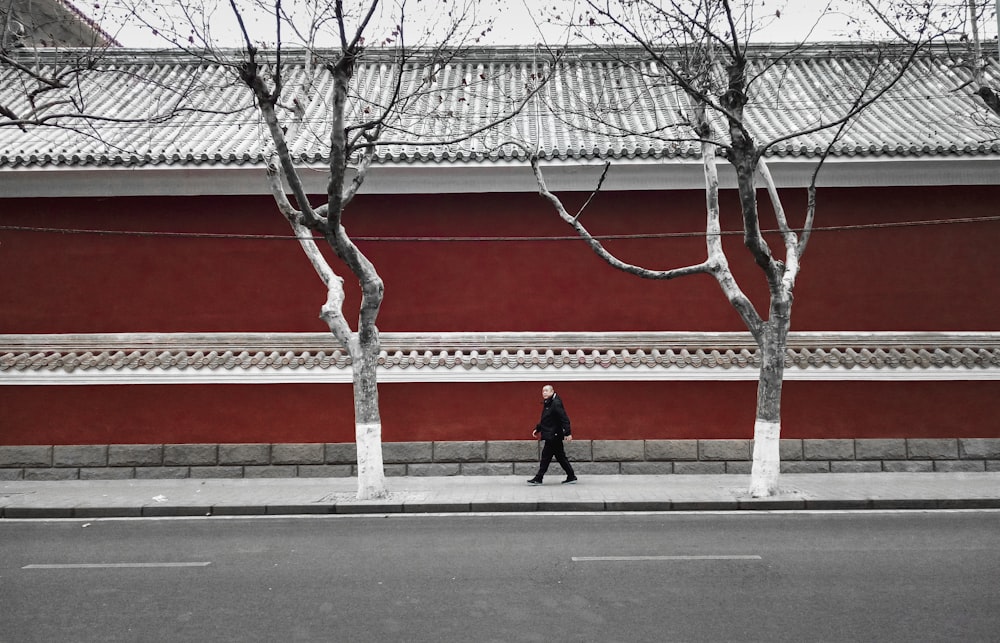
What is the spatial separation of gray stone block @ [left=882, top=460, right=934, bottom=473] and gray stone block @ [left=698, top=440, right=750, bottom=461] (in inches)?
80.1

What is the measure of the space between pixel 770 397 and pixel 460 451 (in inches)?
175

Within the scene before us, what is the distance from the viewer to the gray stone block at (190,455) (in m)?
11.8

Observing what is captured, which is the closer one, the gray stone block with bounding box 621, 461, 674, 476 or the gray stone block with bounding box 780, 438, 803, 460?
the gray stone block with bounding box 621, 461, 674, 476

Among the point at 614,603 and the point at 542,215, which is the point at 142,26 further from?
the point at 614,603

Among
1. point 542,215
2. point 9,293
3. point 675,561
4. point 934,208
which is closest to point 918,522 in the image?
point 675,561

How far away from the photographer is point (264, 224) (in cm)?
1234

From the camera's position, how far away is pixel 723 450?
11844mm

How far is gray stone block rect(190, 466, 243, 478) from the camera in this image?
11.8 metres

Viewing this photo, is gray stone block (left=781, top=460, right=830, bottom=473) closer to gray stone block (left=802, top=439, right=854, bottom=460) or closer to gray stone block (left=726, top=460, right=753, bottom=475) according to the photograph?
gray stone block (left=802, top=439, right=854, bottom=460)

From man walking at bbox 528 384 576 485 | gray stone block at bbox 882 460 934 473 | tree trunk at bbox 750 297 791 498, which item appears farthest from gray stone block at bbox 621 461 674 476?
gray stone block at bbox 882 460 934 473

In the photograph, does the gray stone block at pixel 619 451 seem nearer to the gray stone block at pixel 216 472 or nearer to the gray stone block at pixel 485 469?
the gray stone block at pixel 485 469

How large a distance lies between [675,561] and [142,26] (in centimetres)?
812

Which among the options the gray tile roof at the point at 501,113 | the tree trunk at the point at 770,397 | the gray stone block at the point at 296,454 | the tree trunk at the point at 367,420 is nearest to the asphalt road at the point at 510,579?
the tree trunk at the point at 770,397

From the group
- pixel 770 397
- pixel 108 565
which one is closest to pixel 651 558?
pixel 770 397
